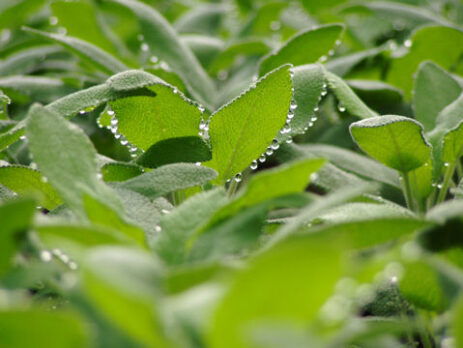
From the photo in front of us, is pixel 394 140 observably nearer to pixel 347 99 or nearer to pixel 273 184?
pixel 347 99

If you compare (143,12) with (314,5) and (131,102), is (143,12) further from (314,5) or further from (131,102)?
(314,5)

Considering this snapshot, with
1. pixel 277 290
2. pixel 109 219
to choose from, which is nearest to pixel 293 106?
pixel 109 219

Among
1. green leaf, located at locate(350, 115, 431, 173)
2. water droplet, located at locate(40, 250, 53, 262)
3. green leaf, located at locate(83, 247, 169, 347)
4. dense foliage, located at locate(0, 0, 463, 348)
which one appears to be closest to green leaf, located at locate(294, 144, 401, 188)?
dense foliage, located at locate(0, 0, 463, 348)

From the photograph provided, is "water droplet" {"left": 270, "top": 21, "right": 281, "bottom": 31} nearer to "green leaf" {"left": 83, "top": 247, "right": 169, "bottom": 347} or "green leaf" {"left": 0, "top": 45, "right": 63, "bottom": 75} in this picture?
"green leaf" {"left": 0, "top": 45, "right": 63, "bottom": 75}

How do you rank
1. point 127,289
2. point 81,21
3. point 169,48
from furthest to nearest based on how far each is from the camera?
1. point 81,21
2. point 169,48
3. point 127,289

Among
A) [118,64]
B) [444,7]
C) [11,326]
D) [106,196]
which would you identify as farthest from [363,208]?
[444,7]

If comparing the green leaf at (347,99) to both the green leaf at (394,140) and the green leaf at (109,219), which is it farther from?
the green leaf at (109,219)
